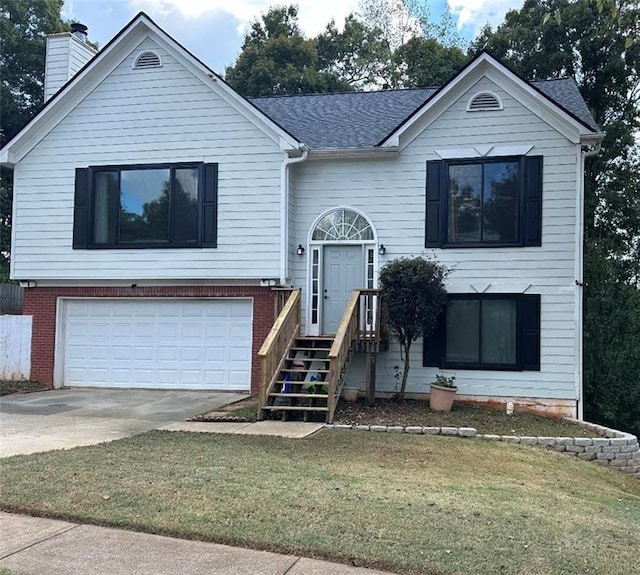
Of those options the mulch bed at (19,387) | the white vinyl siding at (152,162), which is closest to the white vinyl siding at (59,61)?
the white vinyl siding at (152,162)

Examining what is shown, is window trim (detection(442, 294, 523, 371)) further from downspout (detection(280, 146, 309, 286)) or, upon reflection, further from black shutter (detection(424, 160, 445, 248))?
downspout (detection(280, 146, 309, 286))

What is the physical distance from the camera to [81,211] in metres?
13.8

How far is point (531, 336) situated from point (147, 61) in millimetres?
9748

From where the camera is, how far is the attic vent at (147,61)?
13609mm

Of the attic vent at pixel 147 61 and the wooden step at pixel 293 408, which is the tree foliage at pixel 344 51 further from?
the wooden step at pixel 293 408

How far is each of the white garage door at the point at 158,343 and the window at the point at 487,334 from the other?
13.3 feet

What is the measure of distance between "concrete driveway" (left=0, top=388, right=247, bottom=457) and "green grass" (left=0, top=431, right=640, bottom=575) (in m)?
0.99

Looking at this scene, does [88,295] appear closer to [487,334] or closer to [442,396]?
[442,396]

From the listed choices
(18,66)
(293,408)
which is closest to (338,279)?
(293,408)

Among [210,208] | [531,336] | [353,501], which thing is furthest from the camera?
[210,208]

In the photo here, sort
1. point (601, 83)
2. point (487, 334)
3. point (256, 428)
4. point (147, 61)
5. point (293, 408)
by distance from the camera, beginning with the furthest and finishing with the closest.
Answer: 1. point (601, 83)
2. point (147, 61)
3. point (487, 334)
4. point (293, 408)
5. point (256, 428)

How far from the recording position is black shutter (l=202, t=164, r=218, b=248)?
13180 millimetres

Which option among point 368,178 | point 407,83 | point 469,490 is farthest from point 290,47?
point 469,490

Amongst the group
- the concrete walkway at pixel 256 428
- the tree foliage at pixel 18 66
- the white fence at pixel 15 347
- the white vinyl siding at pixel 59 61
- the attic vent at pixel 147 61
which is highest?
the tree foliage at pixel 18 66
